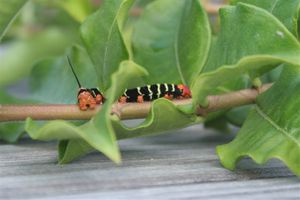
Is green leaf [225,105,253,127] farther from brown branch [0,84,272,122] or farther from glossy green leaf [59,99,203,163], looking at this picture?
glossy green leaf [59,99,203,163]

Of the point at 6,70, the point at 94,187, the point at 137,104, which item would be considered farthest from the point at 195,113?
the point at 6,70

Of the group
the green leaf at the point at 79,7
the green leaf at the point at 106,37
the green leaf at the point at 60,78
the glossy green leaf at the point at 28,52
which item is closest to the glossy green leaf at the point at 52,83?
the green leaf at the point at 60,78

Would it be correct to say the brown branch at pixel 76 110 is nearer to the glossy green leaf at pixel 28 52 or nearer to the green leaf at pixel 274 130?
the green leaf at pixel 274 130

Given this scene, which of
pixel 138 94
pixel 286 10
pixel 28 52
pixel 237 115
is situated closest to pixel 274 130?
pixel 286 10

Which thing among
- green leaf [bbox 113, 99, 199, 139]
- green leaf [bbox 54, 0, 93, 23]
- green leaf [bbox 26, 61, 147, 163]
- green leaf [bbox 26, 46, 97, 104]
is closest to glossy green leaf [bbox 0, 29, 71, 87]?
green leaf [bbox 54, 0, 93, 23]

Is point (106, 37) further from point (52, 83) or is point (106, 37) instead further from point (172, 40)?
point (52, 83)

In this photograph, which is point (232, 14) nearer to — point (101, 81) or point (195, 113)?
point (195, 113)

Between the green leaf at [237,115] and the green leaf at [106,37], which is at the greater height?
the green leaf at [106,37]

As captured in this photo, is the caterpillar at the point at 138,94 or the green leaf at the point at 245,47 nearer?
the green leaf at the point at 245,47
